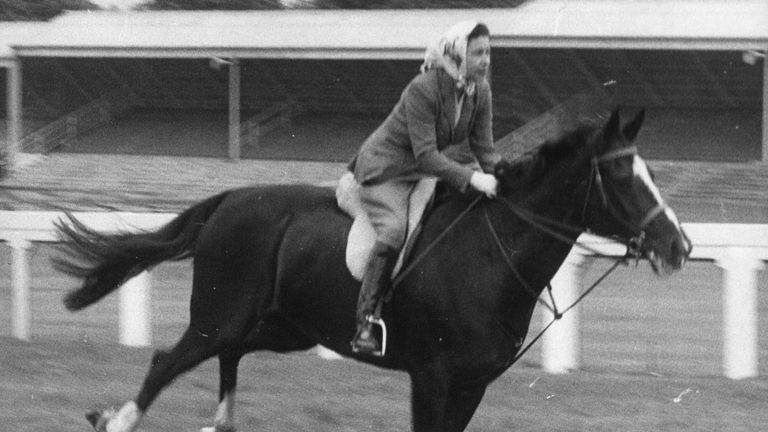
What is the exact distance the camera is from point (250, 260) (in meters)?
6.35

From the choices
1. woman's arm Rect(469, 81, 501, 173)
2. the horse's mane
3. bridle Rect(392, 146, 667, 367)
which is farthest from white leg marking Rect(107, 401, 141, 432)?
the horse's mane

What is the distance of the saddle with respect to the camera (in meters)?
5.74

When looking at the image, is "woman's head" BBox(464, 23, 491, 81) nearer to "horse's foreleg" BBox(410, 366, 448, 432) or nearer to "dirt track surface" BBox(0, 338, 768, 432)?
"horse's foreleg" BBox(410, 366, 448, 432)

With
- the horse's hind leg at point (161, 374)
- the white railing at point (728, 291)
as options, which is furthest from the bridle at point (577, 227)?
the white railing at point (728, 291)

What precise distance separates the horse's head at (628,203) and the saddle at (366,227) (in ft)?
2.46

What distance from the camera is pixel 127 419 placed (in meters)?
6.29

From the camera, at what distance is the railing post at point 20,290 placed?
10.0 meters

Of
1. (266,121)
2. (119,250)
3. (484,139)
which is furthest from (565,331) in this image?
(266,121)

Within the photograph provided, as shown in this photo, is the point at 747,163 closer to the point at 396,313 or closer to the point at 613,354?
the point at 613,354

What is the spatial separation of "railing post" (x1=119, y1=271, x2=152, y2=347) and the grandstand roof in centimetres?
1665

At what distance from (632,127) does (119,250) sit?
2.86 m

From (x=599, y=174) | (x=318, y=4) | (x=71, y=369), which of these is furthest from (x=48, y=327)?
(x=318, y=4)

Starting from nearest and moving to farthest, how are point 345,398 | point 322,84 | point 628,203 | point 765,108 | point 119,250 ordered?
point 628,203 < point 119,250 < point 345,398 < point 765,108 < point 322,84

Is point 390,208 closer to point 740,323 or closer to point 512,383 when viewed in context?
point 512,383
